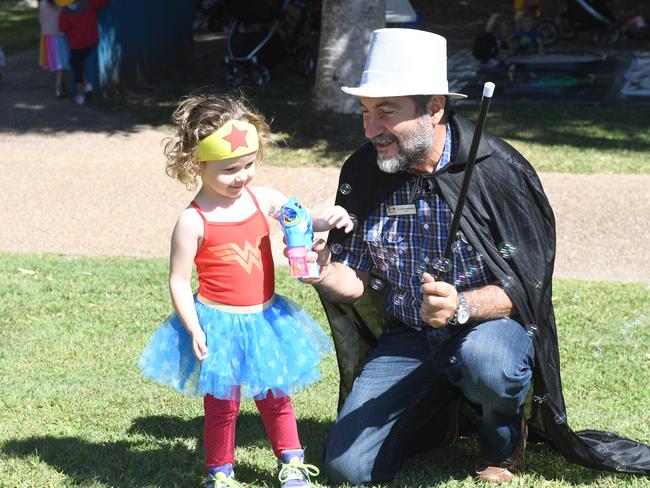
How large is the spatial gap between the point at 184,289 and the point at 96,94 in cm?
915

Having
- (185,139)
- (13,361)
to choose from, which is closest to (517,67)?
(13,361)

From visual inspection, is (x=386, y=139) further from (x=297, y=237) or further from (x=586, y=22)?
(x=586, y=22)

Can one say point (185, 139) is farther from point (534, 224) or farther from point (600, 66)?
point (600, 66)

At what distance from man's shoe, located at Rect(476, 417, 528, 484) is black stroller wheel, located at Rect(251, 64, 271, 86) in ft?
31.4

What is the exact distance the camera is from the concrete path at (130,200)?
7535 millimetres

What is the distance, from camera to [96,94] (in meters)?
12.1

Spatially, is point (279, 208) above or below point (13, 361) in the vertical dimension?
above

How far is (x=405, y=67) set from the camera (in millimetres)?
3609

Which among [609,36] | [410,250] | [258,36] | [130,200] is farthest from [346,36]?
[609,36]

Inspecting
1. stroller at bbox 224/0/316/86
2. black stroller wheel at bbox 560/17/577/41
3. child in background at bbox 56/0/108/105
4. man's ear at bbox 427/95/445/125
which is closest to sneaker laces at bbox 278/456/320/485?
man's ear at bbox 427/95/445/125

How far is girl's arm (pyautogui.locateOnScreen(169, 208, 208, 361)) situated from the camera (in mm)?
3436

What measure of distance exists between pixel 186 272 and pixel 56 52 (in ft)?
30.1

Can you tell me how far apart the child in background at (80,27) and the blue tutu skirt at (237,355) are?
865cm

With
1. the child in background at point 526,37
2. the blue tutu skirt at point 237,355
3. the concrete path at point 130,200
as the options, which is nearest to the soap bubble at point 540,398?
the blue tutu skirt at point 237,355
